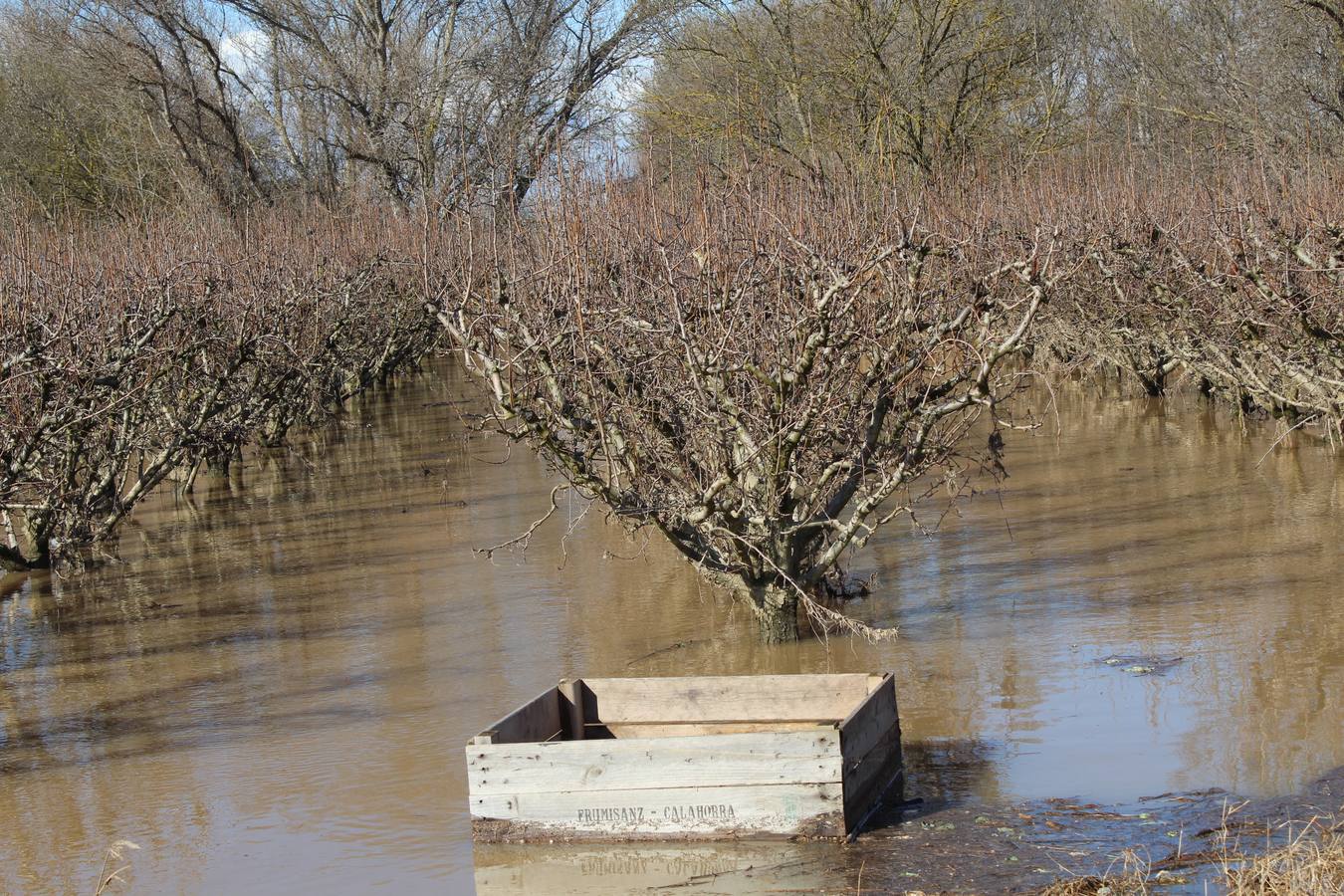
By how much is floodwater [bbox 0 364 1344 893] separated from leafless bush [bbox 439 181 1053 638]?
2.32 ft

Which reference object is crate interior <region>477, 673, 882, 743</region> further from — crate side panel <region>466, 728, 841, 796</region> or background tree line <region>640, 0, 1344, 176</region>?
background tree line <region>640, 0, 1344, 176</region>

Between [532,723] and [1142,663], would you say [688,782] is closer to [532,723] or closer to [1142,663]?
[532,723]

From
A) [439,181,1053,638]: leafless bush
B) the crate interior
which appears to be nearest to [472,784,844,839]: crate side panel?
the crate interior

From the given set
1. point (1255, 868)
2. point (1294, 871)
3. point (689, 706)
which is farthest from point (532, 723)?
point (1294, 871)

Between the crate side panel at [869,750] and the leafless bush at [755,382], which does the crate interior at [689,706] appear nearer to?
the crate side panel at [869,750]

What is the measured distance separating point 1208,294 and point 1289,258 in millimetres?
2034

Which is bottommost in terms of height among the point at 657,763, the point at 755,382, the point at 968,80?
the point at 657,763

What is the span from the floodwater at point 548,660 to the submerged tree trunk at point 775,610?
10cm

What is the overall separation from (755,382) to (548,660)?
1.95 m

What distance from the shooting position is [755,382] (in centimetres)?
829

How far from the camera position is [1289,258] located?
1252cm

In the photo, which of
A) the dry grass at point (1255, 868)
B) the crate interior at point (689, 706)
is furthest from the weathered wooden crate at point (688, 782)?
the dry grass at point (1255, 868)

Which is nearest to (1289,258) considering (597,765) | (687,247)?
(687,247)

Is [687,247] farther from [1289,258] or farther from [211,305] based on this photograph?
[211,305]
